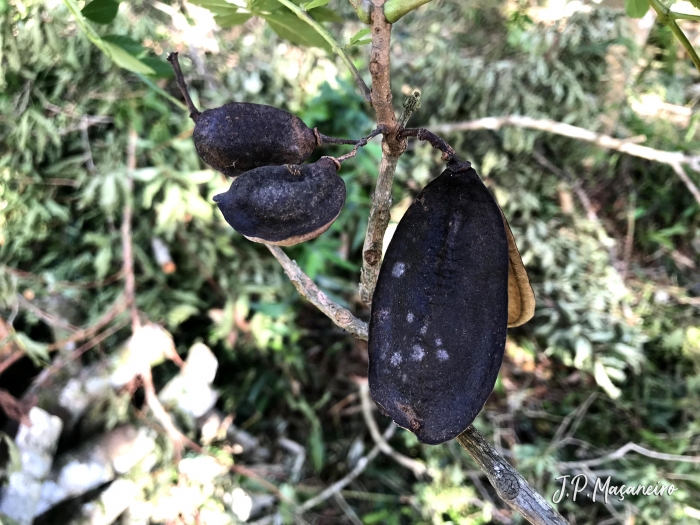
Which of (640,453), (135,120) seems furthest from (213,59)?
(640,453)

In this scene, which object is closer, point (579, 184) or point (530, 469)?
point (530, 469)

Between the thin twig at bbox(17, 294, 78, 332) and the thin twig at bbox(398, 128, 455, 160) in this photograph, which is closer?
the thin twig at bbox(398, 128, 455, 160)

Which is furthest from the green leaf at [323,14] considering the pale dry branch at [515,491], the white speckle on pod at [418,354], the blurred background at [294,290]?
the blurred background at [294,290]

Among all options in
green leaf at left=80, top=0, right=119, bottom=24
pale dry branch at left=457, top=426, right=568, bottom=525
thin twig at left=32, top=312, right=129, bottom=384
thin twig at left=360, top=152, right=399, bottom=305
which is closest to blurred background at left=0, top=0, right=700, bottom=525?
thin twig at left=32, top=312, right=129, bottom=384

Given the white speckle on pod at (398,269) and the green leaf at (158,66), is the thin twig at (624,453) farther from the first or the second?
the green leaf at (158,66)

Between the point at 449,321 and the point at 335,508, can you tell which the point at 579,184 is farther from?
the point at 449,321

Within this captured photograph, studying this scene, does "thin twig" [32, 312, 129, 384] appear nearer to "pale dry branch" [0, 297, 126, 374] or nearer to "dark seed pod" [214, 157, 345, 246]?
"pale dry branch" [0, 297, 126, 374]
